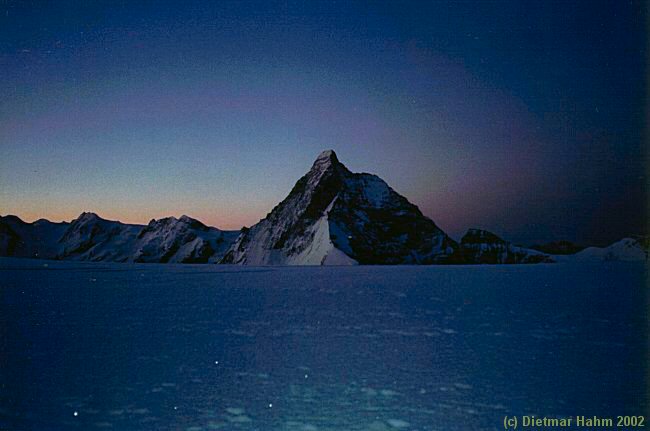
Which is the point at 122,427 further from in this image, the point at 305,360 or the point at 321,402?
the point at 305,360

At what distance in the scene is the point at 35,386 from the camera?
1391 centimetres

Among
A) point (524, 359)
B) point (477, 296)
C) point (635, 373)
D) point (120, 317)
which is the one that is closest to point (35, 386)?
point (120, 317)

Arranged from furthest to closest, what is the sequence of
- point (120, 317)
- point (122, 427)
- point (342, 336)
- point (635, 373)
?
point (120, 317) → point (342, 336) → point (635, 373) → point (122, 427)

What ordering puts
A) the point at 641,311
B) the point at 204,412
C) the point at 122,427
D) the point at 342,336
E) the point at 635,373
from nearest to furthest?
the point at 122,427 → the point at 204,412 → the point at 635,373 → the point at 342,336 → the point at 641,311

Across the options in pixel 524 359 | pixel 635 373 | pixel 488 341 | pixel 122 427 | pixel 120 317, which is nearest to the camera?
pixel 122 427

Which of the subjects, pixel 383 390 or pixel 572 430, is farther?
pixel 383 390

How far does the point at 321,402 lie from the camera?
12.5 meters

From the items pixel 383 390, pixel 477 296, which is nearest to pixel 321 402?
pixel 383 390

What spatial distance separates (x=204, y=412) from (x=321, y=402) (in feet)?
9.81

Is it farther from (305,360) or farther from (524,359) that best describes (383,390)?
(524,359)

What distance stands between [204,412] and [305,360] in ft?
18.9

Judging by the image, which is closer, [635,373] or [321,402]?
[321,402]

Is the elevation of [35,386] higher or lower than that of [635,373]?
lower


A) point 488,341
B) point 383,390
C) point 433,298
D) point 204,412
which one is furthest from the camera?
point 433,298
